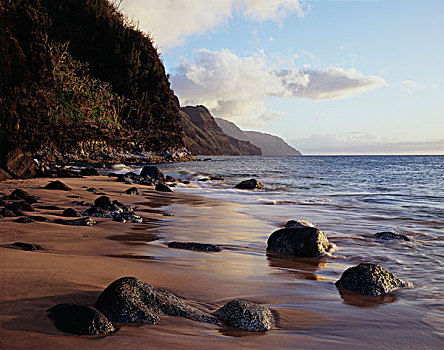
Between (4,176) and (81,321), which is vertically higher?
(4,176)

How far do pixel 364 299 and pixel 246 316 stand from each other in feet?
5.49

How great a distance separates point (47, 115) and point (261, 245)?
31656 mm

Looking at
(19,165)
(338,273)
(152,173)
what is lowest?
(338,273)

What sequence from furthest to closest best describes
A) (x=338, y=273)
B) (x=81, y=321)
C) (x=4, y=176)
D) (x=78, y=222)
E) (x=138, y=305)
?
(x=4, y=176), (x=78, y=222), (x=338, y=273), (x=138, y=305), (x=81, y=321)

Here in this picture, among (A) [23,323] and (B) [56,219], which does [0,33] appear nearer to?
(B) [56,219]

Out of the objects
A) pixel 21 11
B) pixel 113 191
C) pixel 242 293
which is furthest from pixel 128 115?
pixel 242 293

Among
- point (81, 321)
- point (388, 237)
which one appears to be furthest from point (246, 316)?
point (388, 237)

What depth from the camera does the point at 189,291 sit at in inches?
122

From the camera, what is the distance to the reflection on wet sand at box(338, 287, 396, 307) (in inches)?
132

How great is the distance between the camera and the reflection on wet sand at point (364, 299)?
3.36 meters

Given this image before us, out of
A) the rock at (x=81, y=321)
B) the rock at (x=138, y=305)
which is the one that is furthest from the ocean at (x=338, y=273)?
the rock at (x=81, y=321)

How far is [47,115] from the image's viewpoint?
3175 centimetres

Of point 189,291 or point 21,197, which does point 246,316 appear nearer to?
point 189,291

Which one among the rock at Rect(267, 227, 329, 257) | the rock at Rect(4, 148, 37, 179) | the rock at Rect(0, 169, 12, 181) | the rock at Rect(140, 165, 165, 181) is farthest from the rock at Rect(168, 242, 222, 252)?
the rock at Rect(140, 165, 165, 181)
